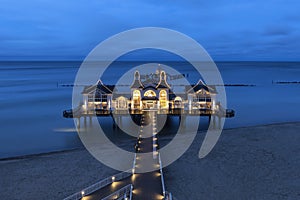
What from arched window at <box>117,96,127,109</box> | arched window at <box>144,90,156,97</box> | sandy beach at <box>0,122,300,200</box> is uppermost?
arched window at <box>144,90,156,97</box>

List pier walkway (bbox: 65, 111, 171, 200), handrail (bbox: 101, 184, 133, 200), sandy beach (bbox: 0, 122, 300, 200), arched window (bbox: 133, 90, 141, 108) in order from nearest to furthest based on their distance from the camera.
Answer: handrail (bbox: 101, 184, 133, 200) → pier walkway (bbox: 65, 111, 171, 200) → sandy beach (bbox: 0, 122, 300, 200) → arched window (bbox: 133, 90, 141, 108)

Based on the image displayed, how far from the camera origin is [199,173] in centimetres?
1909

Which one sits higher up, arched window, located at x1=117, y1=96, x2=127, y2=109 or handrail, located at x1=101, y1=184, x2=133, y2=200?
arched window, located at x1=117, y1=96, x2=127, y2=109

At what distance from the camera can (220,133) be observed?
1192 inches

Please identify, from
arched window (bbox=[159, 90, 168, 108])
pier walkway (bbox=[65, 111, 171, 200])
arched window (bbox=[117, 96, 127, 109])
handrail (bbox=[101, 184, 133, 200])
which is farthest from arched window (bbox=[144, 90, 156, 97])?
handrail (bbox=[101, 184, 133, 200])

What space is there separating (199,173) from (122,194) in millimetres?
7141

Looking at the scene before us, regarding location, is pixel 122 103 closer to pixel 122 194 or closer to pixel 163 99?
pixel 163 99

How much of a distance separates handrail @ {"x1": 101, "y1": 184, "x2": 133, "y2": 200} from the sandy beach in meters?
3.43

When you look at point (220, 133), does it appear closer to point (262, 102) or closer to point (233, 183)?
point (233, 183)

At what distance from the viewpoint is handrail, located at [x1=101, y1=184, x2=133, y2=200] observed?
13.3 m

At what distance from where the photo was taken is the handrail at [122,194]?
13305mm

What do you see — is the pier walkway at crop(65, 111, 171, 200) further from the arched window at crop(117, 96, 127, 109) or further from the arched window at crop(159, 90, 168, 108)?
the arched window at crop(159, 90, 168, 108)

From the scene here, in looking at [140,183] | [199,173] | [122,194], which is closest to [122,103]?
[199,173]

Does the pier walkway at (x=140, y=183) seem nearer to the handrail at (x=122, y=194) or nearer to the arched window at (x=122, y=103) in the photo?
the handrail at (x=122, y=194)
